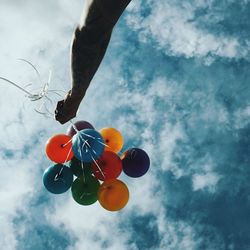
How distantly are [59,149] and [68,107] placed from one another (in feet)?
11.2

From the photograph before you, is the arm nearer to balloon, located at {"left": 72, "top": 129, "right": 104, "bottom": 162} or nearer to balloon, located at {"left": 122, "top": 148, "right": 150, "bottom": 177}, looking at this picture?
balloon, located at {"left": 72, "top": 129, "right": 104, "bottom": 162}

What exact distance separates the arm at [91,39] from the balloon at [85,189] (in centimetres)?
349

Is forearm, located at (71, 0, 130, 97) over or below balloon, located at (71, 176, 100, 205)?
over

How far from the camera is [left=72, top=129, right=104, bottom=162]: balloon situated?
4.61 meters

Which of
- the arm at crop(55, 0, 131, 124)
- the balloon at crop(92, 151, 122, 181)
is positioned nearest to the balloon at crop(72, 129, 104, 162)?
the balloon at crop(92, 151, 122, 181)

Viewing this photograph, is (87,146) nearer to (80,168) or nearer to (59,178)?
(80,168)

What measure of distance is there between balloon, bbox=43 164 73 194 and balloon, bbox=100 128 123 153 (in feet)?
2.57

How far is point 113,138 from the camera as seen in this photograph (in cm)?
557

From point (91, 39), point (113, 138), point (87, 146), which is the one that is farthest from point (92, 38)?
point (113, 138)

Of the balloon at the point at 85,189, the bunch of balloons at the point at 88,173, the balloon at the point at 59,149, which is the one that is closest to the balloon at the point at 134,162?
the bunch of balloons at the point at 88,173

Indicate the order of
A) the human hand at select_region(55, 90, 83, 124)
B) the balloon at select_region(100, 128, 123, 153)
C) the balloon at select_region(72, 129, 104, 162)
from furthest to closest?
the balloon at select_region(100, 128, 123, 153) < the balloon at select_region(72, 129, 104, 162) < the human hand at select_region(55, 90, 83, 124)

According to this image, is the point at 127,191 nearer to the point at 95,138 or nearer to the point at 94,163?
the point at 94,163

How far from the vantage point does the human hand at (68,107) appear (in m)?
1.60

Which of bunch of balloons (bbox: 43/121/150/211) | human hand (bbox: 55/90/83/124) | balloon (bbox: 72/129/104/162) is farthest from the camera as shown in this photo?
bunch of balloons (bbox: 43/121/150/211)
